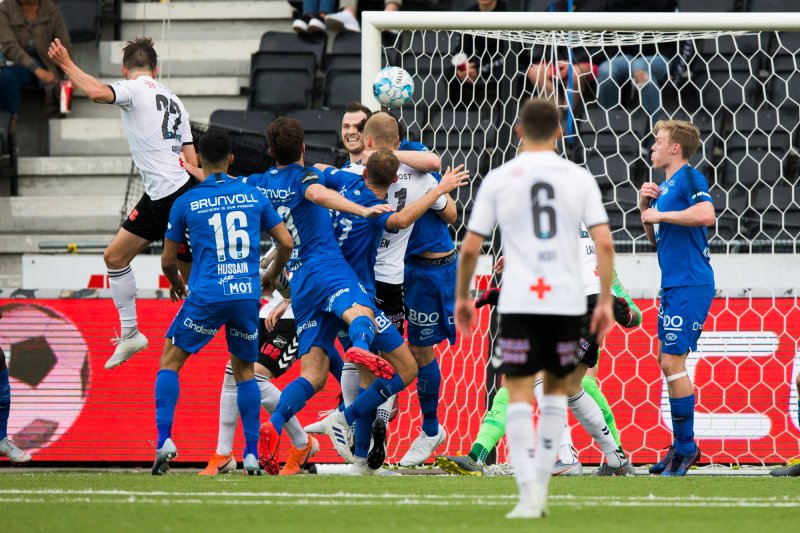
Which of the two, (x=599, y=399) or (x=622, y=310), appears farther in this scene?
(x=599, y=399)

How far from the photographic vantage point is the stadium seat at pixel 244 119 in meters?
13.8

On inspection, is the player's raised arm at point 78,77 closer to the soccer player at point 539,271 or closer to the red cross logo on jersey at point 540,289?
the soccer player at point 539,271

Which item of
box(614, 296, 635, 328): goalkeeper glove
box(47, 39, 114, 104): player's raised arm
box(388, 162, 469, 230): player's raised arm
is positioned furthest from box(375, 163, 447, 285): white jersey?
box(47, 39, 114, 104): player's raised arm

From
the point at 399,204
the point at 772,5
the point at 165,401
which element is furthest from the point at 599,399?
the point at 772,5

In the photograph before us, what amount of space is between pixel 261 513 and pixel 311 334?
9.77 feet

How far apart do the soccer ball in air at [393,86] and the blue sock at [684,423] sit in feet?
9.73

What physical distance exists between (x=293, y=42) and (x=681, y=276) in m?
7.94

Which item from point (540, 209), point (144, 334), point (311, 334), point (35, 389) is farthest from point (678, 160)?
point (35, 389)

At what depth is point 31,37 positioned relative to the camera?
1459 centimetres

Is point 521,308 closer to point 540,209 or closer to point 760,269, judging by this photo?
point 540,209

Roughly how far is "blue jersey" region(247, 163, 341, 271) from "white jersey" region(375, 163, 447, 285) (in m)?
0.66

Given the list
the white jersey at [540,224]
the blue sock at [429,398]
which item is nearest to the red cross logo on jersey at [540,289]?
the white jersey at [540,224]

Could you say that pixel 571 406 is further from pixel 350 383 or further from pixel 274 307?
pixel 274 307

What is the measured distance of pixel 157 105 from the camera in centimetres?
879
